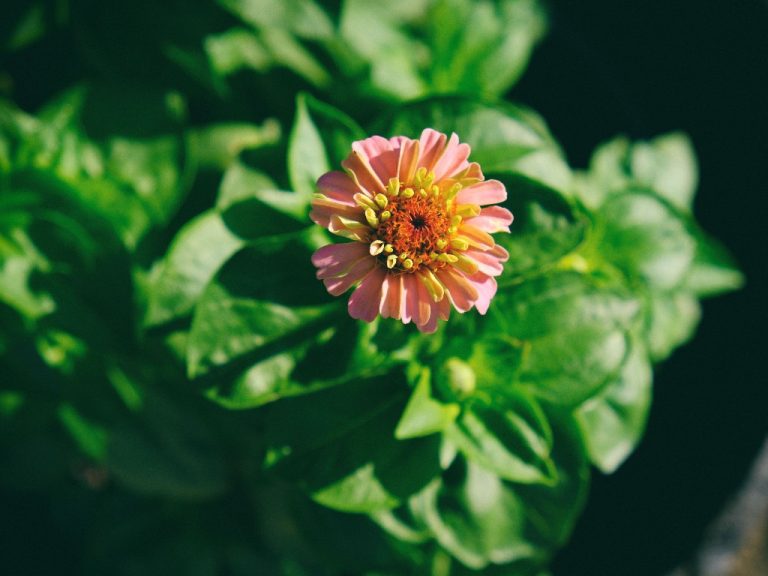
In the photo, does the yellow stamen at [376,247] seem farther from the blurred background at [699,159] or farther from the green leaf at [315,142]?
the blurred background at [699,159]

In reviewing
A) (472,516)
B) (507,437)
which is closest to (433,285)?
(507,437)

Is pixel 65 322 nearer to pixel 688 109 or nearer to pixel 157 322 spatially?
pixel 157 322

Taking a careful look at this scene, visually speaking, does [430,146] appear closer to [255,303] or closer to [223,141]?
[255,303]

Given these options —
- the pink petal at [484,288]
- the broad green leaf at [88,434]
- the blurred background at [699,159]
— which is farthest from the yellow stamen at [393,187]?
the broad green leaf at [88,434]

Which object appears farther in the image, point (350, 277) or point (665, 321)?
point (665, 321)

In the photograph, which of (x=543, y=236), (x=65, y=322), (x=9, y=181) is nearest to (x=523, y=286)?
(x=543, y=236)
